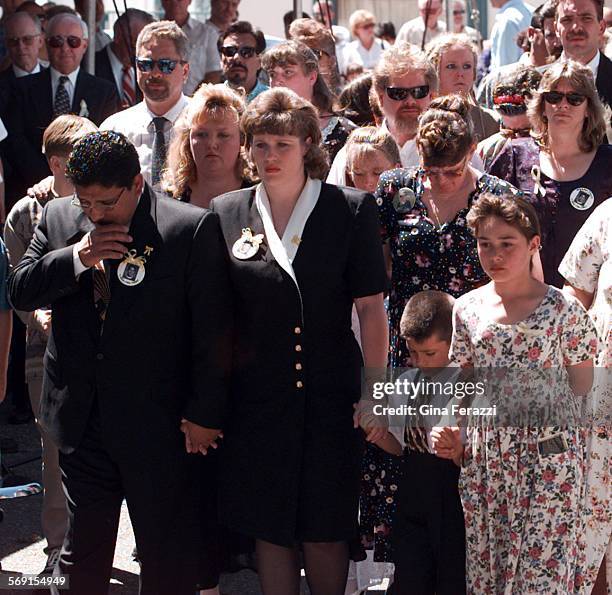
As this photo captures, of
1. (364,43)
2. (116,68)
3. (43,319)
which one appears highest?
(364,43)

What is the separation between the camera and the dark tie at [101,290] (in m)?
4.10

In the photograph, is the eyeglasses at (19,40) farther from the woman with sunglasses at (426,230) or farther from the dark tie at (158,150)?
the woman with sunglasses at (426,230)

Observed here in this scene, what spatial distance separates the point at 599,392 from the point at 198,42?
604 cm

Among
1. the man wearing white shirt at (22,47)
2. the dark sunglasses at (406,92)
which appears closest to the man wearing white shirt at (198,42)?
the man wearing white shirt at (22,47)

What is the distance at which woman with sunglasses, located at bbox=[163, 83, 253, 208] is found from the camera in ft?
16.2

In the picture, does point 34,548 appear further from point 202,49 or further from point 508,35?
point 508,35

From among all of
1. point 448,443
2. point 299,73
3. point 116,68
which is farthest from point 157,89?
point 116,68

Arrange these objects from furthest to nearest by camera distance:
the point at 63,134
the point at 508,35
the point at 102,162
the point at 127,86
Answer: the point at 508,35
the point at 127,86
the point at 63,134
the point at 102,162

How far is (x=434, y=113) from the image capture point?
472 cm

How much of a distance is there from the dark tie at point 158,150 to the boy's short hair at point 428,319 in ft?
6.26

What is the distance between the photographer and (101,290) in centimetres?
412

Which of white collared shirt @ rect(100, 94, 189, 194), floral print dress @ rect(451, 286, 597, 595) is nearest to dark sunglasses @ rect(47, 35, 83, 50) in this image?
white collared shirt @ rect(100, 94, 189, 194)

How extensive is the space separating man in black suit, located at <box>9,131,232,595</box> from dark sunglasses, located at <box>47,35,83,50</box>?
13.8ft

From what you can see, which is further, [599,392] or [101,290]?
[599,392]
